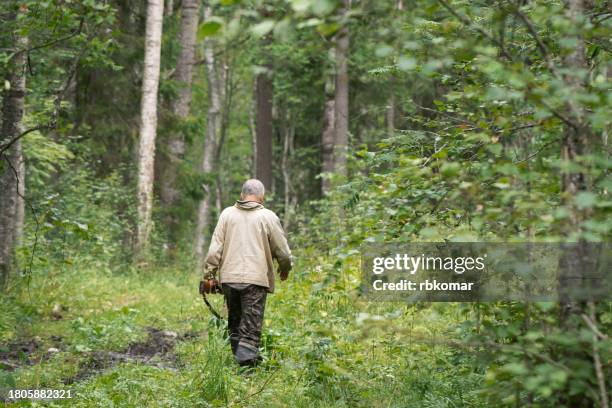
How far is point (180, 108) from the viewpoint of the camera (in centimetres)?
2139

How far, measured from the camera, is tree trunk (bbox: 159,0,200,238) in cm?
2077

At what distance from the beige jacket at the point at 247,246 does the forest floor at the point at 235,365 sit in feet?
1.71

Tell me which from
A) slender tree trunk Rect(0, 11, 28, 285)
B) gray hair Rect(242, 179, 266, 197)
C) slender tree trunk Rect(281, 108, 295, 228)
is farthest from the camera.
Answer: slender tree trunk Rect(281, 108, 295, 228)

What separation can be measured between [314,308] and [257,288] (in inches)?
59.4

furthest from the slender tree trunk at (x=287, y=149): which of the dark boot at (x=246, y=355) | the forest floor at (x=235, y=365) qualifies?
the dark boot at (x=246, y=355)

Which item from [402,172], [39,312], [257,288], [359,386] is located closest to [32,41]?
[39,312]

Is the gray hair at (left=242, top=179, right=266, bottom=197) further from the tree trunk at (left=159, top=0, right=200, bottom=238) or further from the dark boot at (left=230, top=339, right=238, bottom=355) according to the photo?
the tree trunk at (left=159, top=0, right=200, bottom=238)

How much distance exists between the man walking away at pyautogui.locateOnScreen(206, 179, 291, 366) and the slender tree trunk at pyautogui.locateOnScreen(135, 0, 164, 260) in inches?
367

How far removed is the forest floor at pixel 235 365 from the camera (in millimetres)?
6410

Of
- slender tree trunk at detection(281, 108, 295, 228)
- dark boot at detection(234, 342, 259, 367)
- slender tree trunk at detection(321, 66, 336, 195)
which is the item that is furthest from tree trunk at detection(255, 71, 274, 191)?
dark boot at detection(234, 342, 259, 367)

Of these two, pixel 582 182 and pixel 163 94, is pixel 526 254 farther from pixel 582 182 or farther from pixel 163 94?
pixel 163 94

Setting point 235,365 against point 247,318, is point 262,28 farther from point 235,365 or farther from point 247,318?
point 247,318

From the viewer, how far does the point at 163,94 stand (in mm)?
20562

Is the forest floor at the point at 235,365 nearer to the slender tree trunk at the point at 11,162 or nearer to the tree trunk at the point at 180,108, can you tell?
the slender tree trunk at the point at 11,162
